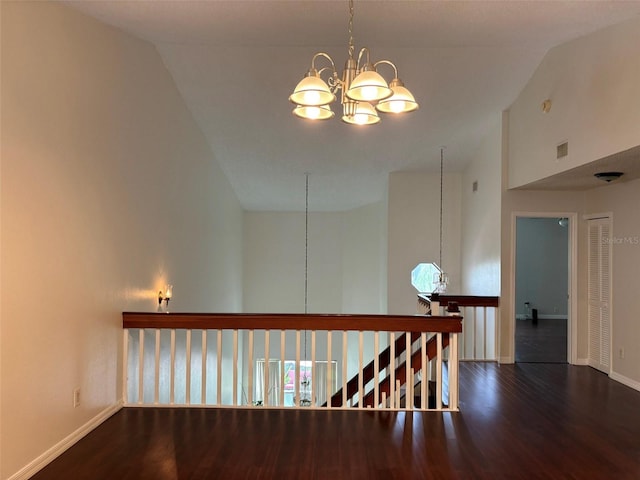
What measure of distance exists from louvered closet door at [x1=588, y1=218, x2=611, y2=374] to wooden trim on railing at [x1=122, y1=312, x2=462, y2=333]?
2.76m

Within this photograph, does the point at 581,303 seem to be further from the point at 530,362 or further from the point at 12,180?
the point at 12,180

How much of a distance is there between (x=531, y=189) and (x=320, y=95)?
4216 millimetres

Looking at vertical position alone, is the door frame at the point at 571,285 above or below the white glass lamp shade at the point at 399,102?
below

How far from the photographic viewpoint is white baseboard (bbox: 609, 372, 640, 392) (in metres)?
4.83

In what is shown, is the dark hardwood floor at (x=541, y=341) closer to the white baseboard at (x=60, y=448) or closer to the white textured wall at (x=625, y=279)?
the white textured wall at (x=625, y=279)


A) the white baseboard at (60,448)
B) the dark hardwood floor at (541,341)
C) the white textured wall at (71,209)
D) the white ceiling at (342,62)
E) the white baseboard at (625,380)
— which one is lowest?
the dark hardwood floor at (541,341)

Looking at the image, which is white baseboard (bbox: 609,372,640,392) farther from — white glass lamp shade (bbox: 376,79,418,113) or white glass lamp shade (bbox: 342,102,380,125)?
white glass lamp shade (bbox: 342,102,380,125)

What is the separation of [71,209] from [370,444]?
2.76 m

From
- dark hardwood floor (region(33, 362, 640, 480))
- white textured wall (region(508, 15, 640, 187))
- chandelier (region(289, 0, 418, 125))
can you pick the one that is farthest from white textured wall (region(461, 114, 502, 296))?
chandelier (region(289, 0, 418, 125))

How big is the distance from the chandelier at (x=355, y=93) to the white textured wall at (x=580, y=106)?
7.01 feet

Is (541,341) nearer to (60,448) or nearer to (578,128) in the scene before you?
(578,128)

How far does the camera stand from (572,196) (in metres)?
5.93

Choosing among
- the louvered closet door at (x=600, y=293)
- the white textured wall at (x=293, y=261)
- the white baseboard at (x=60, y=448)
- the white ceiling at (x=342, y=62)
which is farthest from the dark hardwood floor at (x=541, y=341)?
the white baseboard at (x=60, y=448)

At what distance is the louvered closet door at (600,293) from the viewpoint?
17.9ft
